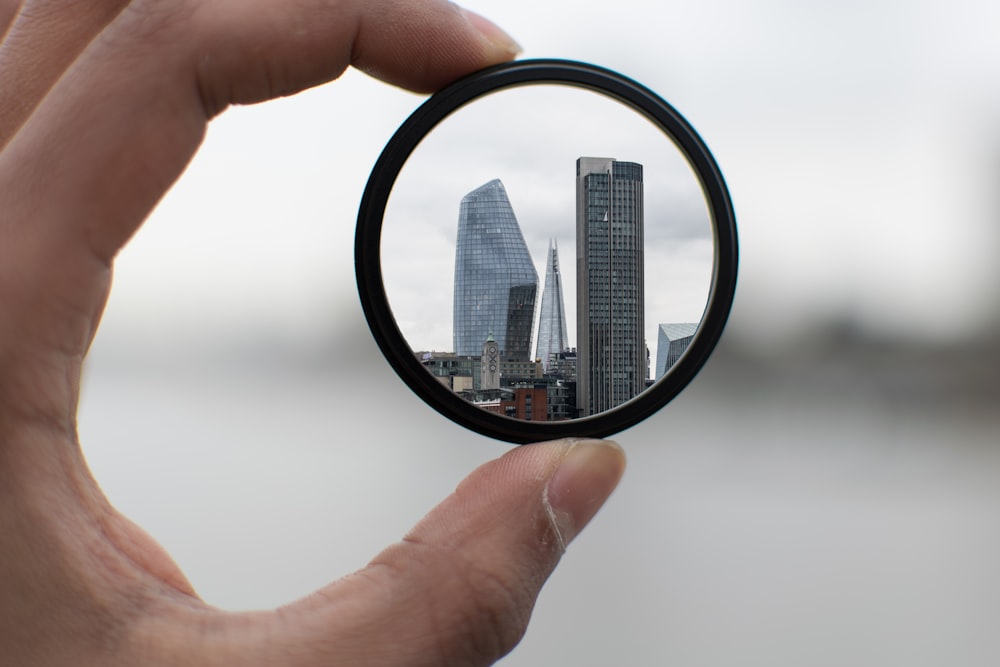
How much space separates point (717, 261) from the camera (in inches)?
59.6

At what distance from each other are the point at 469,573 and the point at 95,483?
0.60 meters

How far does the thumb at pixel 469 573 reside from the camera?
1.09 meters

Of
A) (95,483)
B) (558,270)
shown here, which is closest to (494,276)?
(558,270)

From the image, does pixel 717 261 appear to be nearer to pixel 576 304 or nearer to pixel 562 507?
pixel 576 304

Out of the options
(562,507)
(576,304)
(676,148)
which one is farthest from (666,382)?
(676,148)

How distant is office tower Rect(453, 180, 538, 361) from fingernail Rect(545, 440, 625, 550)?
320mm

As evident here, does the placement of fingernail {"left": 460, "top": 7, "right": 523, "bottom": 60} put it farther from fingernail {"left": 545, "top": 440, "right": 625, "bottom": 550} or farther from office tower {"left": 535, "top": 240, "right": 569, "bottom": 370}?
fingernail {"left": 545, "top": 440, "right": 625, "bottom": 550}

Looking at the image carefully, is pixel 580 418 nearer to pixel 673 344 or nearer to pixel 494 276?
pixel 673 344

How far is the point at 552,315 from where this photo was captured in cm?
161

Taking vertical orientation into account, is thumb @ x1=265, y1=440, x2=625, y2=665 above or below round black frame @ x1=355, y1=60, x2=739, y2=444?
below

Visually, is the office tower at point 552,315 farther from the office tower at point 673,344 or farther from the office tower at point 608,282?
the office tower at point 673,344

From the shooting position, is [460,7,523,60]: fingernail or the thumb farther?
[460,7,523,60]: fingernail

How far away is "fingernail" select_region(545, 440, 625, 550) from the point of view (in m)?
1.28

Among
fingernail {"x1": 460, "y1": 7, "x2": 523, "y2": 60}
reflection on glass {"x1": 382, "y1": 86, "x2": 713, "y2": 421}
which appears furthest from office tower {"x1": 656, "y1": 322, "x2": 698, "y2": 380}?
fingernail {"x1": 460, "y1": 7, "x2": 523, "y2": 60}
